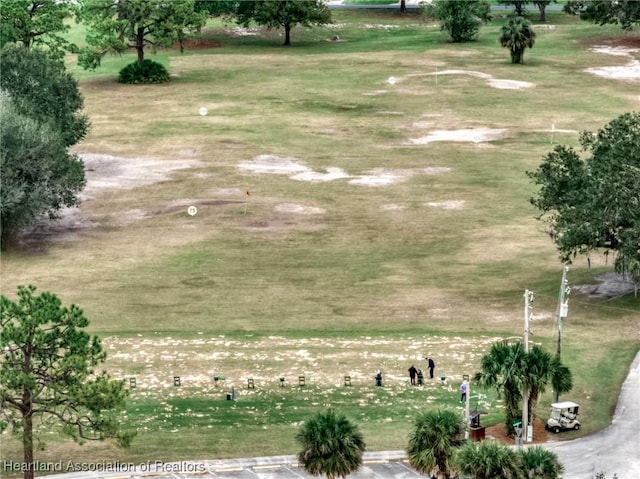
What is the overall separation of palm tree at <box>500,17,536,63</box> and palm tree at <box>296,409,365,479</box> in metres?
137

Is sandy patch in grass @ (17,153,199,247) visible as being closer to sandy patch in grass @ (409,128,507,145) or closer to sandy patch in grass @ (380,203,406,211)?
sandy patch in grass @ (380,203,406,211)

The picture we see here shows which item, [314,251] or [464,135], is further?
[464,135]

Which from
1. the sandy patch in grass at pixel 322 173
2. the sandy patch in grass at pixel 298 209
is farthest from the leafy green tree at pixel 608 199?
the sandy patch in grass at pixel 322 173

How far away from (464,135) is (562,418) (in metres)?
82.4

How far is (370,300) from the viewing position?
98812 millimetres

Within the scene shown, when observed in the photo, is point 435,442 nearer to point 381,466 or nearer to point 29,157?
point 381,466

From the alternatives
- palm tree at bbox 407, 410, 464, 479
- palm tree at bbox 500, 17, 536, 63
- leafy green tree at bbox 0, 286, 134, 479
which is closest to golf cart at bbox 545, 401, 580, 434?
palm tree at bbox 407, 410, 464, 479

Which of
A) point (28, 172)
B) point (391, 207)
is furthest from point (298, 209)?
point (28, 172)

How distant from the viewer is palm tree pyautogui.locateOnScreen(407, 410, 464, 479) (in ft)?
201

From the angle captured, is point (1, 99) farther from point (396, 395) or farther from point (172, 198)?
point (396, 395)

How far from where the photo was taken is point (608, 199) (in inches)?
3625

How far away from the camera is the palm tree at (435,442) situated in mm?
61125

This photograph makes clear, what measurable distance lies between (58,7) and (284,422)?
357ft

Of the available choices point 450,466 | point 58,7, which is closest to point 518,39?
point 58,7
